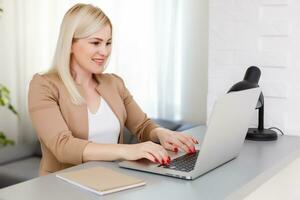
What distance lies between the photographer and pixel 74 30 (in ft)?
5.89

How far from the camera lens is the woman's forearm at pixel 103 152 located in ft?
4.80

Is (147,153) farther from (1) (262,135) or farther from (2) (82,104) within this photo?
(1) (262,135)

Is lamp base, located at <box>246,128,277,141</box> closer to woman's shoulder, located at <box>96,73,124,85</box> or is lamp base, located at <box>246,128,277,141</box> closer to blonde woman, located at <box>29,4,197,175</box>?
blonde woman, located at <box>29,4,197,175</box>

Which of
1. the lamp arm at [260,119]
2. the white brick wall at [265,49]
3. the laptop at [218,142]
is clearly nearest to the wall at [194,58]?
the white brick wall at [265,49]

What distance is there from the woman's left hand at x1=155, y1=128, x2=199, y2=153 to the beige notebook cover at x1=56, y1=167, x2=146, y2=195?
1.13 ft

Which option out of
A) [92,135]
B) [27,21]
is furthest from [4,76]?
[92,135]

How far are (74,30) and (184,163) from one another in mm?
698

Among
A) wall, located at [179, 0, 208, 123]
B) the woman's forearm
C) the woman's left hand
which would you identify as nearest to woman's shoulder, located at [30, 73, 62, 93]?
the woman's forearm

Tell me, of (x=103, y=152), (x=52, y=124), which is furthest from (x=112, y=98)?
(x=103, y=152)

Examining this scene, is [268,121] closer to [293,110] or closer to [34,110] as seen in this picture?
[293,110]

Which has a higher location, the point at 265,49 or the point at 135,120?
the point at 265,49

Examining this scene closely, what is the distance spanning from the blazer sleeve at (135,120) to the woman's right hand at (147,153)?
1.61 ft

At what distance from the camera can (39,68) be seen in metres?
4.17

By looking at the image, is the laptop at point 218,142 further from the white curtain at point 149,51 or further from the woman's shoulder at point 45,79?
the white curtain at point 149,51
